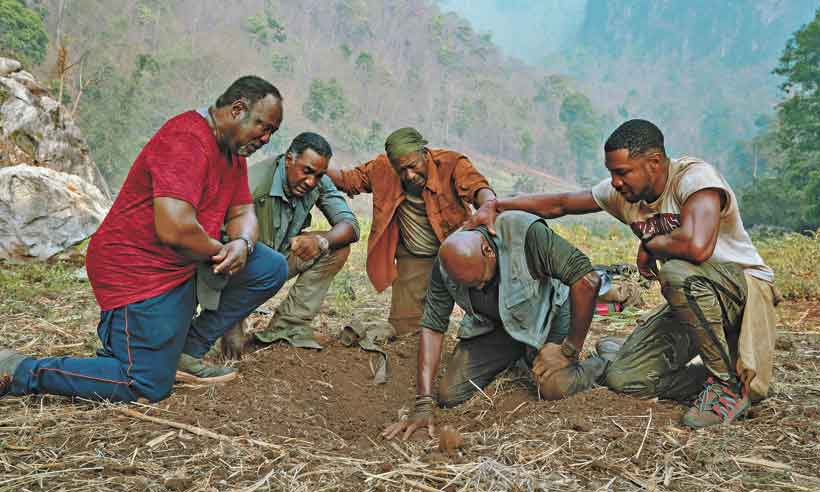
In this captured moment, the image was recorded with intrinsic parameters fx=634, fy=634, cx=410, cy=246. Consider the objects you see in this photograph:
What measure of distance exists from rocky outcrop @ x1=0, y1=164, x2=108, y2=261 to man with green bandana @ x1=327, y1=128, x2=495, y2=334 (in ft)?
12.1

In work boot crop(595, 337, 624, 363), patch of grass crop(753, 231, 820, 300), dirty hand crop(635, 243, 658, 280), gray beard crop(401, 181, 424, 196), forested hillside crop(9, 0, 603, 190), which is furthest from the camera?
Result: forested hillside crop(9, 0, 603, 190)

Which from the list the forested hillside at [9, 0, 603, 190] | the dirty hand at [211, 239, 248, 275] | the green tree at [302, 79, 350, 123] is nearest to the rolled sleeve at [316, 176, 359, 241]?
the dirty hand at [211, 239, 248, 275]

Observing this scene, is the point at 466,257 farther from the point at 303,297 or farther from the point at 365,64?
the point at 365,64

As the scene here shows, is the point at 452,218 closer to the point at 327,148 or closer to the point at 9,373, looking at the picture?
the point at 327,148

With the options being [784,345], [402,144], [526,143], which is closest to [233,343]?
[402,144]

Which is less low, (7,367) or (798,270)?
(798,270)

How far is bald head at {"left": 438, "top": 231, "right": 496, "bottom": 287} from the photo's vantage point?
284 cm

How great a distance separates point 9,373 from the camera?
267cm

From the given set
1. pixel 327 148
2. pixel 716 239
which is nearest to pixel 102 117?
pixel 327 148

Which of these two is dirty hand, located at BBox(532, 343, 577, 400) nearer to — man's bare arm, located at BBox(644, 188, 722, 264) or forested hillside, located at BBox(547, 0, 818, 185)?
man's bare arm, located at BBox(644, 188, 722, 264)

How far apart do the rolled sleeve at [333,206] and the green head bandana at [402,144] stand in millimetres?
423

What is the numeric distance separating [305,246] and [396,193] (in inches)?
31.5

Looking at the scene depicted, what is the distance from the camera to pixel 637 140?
265 cm

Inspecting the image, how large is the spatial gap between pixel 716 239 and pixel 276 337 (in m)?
2.47
